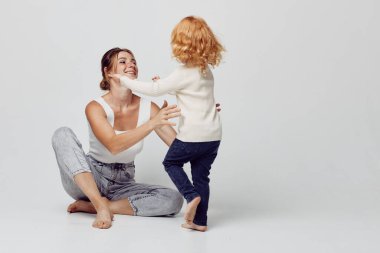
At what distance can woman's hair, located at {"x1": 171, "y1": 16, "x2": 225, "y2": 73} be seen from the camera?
3070 millimetres

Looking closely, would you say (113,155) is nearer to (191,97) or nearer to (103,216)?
(103,216)

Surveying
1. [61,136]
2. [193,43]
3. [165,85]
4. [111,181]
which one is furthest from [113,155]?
[193,43]

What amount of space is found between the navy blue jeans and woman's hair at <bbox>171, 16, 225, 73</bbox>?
36 cm

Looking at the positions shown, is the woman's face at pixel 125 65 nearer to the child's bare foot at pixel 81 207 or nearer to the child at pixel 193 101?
the child at pixel 193 101

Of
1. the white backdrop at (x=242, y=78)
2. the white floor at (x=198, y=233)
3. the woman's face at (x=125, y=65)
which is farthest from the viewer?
the white backdrop at (x=242, y=78)

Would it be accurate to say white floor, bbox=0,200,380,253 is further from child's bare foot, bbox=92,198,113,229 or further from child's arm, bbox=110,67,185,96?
child's arm, bbox=110,67,185,96

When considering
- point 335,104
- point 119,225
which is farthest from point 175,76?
point 335,104

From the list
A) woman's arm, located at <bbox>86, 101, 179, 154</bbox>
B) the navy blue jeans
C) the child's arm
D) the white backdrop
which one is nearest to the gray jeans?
woman's arm, located at <bbox>86, 101, 179, 154</bbox>

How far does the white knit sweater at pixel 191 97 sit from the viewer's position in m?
3.10

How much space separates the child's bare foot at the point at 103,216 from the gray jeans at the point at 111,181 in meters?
0.18

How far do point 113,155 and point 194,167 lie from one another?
511 mm

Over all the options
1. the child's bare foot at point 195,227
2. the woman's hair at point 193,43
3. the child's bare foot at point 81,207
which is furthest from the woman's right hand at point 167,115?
the child's bare foot at point 81,207

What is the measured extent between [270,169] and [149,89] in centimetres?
150

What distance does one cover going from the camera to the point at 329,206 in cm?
377
